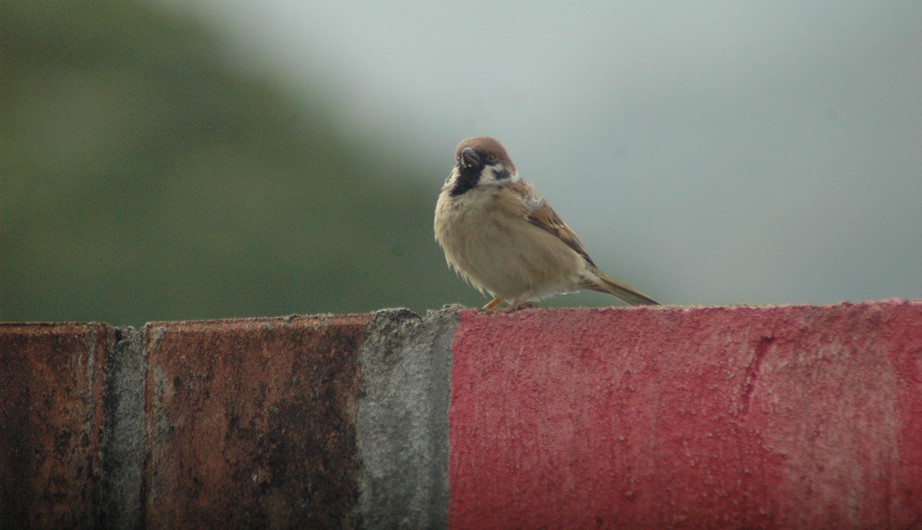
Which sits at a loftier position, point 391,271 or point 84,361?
point 391,271

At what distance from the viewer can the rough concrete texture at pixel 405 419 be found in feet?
6.58

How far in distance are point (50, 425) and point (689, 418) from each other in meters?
1.35

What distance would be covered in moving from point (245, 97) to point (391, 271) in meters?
7.21

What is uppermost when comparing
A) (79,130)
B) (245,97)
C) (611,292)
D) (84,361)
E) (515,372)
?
(245,97)

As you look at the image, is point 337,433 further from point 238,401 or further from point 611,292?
point 611,292

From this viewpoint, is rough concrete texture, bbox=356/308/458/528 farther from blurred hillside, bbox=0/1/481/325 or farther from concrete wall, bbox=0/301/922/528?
blurred hillside, bbox=0/1/481/325

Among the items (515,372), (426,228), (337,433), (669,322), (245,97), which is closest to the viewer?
(669,322)

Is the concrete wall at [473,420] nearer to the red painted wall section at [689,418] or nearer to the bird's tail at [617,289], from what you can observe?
the red painted wall section at [689,418]

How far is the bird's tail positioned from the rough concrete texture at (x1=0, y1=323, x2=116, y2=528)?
2.00 metres

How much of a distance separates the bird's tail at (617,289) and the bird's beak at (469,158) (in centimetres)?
60

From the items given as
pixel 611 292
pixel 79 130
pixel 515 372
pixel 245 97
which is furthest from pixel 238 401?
pixel 245 97

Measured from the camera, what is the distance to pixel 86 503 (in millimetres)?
2270

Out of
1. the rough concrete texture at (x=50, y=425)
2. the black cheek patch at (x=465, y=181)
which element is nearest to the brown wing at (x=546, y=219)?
the black cheek patch at (x=465, y=181)

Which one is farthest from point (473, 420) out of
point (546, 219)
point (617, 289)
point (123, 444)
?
point (617, 289)
